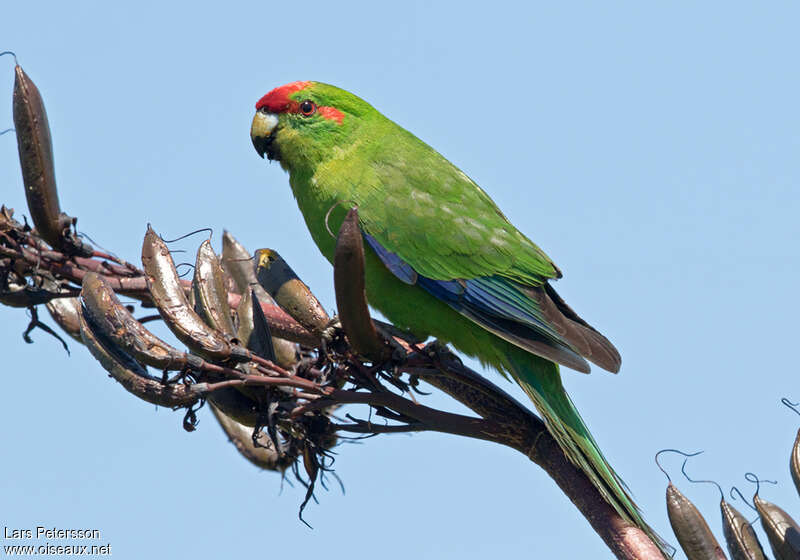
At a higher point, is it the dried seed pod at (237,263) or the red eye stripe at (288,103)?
the red eye stripe at (288,103)

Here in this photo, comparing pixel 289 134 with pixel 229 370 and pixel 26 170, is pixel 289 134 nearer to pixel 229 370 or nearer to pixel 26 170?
pixel 26 170

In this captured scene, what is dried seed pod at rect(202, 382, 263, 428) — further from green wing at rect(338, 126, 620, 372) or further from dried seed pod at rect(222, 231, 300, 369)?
green wing at rect(338, 126, 620, 372)

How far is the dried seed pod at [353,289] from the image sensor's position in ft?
9.37

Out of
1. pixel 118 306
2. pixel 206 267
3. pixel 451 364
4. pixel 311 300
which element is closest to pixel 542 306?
pixel 451 364

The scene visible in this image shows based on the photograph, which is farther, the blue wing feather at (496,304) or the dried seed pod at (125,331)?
the blue wing feather at (496,304)

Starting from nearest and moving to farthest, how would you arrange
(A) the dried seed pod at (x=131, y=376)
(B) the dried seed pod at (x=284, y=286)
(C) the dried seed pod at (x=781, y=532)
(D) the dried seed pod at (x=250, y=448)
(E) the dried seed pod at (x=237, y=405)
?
(C) the dried seed pod at (x=781, y=532)
(A) the dried seed pod at (x=131, y=376)
(E) the dried seed pod at (x=237, y=405)
(B) the dried seed pod at (x=284, y=286)
(D) the dried seed pod at (x=250, y=448)

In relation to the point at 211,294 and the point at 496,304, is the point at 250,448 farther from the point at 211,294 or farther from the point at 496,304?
the point at 496,304

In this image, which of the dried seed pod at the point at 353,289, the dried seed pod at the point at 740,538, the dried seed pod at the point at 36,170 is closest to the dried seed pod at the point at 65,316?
the dried seed pod at the point at 36,170

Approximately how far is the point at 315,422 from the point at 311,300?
0.50m

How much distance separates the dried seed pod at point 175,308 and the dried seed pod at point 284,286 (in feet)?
1.15

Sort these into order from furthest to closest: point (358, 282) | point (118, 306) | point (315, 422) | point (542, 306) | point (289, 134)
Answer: point (289, 134)
point (542, 306)
point (315, 422)
point (118, 306)
point (358, 282)

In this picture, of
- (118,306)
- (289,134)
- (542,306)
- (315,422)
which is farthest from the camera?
(289,134)

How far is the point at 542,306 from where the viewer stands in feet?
15.8

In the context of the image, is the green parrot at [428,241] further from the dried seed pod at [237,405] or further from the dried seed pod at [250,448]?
the dried seed pod at [237,405]
